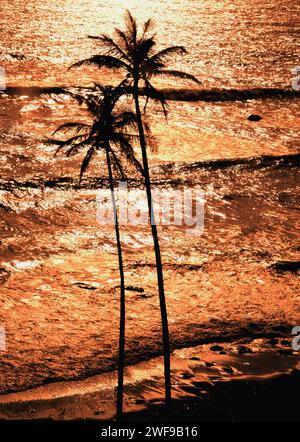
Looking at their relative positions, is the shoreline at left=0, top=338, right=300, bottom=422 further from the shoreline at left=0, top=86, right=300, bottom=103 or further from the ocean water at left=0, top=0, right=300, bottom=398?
the shoreline at left=0, top=86, right=300, bottom=103

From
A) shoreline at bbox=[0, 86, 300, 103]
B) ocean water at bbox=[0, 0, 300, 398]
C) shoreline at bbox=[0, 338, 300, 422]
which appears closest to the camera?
shoreline at bbox=[0, 338, 300, 422]

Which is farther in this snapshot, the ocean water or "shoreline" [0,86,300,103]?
"shoreline" [0,86,300,103]

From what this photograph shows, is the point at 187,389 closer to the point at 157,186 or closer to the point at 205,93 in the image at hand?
the point at 157,186

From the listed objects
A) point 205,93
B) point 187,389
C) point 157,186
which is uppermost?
point 205,93

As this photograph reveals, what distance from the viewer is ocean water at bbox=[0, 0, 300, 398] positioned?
32.2m

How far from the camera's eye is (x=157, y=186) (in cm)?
4625

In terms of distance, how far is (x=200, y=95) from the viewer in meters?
57.6

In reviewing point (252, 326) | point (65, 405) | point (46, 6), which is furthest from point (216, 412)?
point (46, 6)

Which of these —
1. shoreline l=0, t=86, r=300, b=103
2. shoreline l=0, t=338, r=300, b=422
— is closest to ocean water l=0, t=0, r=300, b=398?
shoreline l=0, t=86, r=300, b=103

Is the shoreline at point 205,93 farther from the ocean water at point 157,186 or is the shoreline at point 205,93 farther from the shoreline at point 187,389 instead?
the shoreline at point 187,389

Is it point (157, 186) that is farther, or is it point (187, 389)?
point (157, 186)

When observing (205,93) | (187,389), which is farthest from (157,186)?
(187,389)

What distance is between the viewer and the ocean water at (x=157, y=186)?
32156mm
